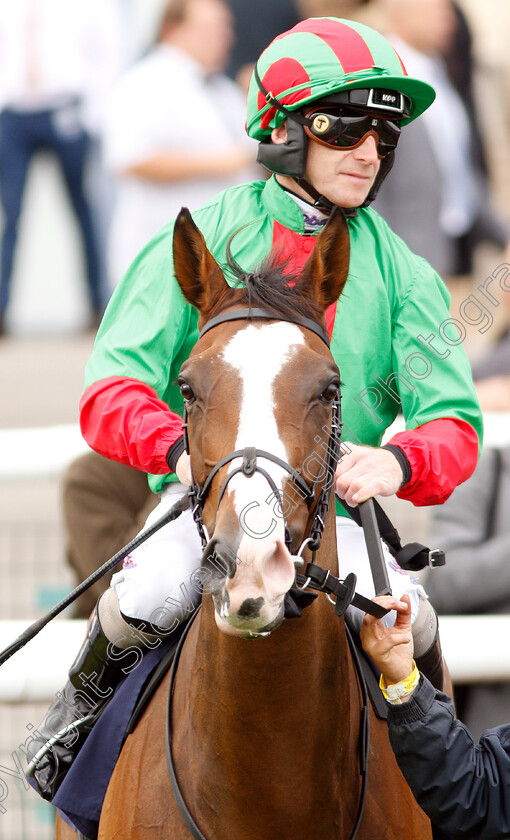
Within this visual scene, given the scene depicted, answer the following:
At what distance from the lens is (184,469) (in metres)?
2.71

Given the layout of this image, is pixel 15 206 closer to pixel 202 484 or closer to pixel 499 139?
pixel 499 139

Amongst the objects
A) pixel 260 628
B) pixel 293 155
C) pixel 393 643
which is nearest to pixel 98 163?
pixel 293 155

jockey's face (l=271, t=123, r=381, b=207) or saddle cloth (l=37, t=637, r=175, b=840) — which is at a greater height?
jockey's face (l=271, t=123, r=381, b=207)

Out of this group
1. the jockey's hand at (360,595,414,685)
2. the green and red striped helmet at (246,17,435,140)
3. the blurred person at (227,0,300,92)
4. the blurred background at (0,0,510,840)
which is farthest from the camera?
the blurred person at (227,0,300,92)

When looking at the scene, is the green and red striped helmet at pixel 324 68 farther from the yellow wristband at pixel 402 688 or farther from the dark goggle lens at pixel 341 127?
the yellow wristband at pixel 402 688

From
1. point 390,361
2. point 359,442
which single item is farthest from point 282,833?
point 390,361

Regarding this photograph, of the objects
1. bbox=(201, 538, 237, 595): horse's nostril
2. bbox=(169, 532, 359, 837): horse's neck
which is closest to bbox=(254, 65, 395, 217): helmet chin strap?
bbox=(169, 532, 359, 837): horse's neck

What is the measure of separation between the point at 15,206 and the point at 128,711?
7397 mm

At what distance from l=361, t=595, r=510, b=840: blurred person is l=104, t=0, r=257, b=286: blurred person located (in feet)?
21.3

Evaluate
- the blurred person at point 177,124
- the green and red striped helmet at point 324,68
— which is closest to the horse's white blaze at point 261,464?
the green and red striped helmet at point 324,68

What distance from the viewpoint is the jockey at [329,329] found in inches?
118

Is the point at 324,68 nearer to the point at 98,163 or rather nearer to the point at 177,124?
the point at 177,124

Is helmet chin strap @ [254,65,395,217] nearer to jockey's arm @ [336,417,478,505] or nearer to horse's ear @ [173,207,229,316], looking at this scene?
horse's ear @ [173,207,229,316]

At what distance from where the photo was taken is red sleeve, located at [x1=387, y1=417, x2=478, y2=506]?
2926 millimetres
